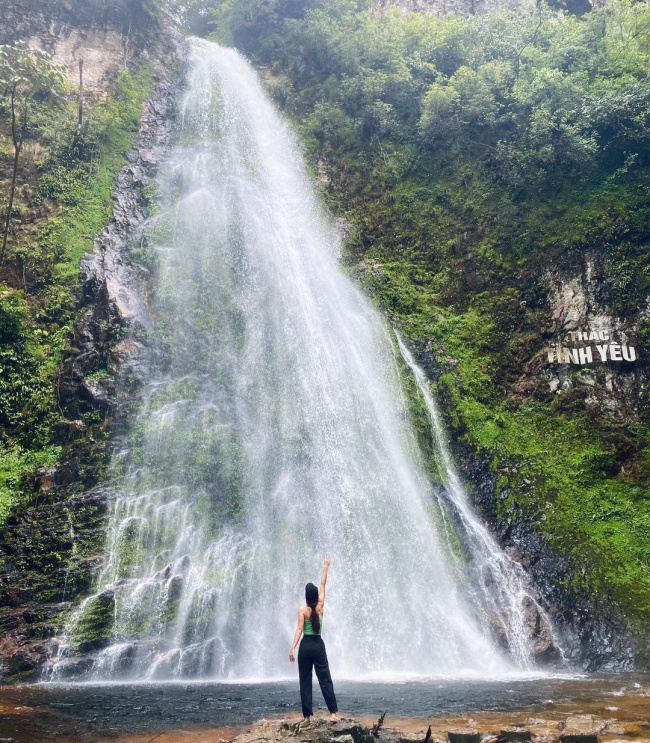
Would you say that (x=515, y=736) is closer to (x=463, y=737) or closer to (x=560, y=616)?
(x=463, y=737)

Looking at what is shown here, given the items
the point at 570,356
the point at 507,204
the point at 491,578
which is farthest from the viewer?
the point at 507,204

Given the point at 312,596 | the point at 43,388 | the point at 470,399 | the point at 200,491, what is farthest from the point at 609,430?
the point at 43,388

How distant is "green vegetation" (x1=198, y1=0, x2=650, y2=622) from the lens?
43.0ft

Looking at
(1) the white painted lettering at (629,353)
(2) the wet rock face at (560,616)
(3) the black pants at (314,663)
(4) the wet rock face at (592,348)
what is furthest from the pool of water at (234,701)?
(1) the white painted lettering at (629,353)

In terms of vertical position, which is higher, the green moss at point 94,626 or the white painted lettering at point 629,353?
the white painted lettering at point 629,353

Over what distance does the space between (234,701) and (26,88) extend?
2096 cm

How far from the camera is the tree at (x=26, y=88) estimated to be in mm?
15469

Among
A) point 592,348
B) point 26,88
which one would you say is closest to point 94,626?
point 592,348

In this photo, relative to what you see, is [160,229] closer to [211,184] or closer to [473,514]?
[211,184]

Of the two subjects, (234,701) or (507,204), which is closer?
(234,701)

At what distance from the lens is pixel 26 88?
19484mm

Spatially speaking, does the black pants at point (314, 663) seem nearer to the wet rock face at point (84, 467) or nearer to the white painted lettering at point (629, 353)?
the wet rock face at point (84, 467)

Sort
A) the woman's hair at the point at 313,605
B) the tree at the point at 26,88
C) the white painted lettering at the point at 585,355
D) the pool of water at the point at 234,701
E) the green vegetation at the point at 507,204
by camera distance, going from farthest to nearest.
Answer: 1. the tree at the point at 26,88
2. the white painted lettering at the point at 585,355
3. the green vegetation at the point at 507,204
4. the pool of water at the point at 234,701
5. the woman's hair at the point at 313,605

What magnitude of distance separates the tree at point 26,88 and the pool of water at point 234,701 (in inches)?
475
